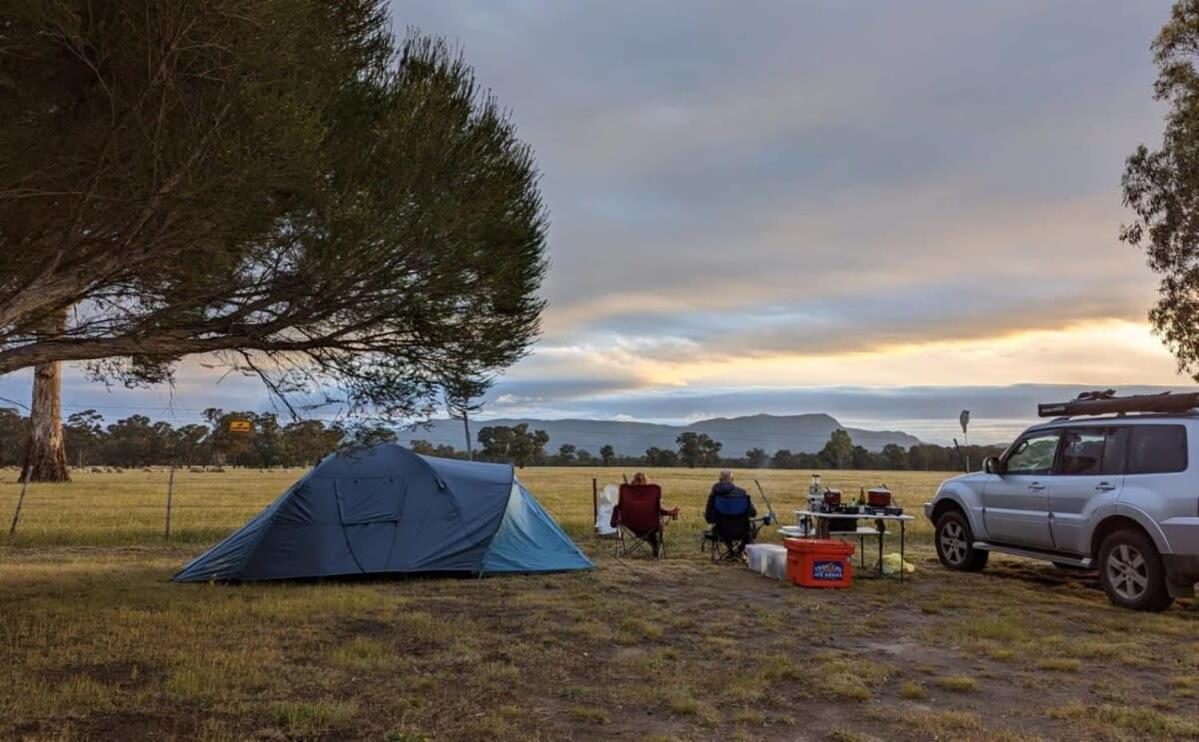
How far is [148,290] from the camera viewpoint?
7.93 meters

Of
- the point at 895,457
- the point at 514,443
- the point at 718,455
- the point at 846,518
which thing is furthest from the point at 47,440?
the point at 895,457

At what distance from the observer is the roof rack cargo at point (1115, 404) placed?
8297mm

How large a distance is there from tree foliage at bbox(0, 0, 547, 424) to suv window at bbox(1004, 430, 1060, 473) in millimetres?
6283

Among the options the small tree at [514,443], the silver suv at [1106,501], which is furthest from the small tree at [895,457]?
the silver suv at [1106,501]

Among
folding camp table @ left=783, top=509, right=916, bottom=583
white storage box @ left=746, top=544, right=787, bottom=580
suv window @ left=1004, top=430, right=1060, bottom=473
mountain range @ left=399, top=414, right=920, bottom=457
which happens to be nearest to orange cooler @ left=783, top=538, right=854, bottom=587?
folding camp table @ left=783, top=509, right=916, bottom=583

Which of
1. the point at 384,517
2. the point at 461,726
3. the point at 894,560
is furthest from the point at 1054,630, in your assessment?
the point at 384,517

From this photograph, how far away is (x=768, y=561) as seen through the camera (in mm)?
10812

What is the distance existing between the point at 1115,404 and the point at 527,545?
24.0ft

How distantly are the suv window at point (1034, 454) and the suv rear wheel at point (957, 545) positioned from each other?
117 cm

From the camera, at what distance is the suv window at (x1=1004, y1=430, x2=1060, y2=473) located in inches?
383

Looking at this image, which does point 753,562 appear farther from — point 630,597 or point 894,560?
point 630,597

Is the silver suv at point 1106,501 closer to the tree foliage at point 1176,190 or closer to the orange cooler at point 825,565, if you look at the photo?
the orange cooler at point 825,565

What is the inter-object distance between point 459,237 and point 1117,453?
7.21m

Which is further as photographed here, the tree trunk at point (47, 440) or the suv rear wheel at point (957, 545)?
the tree trunk at point (47, 440)
